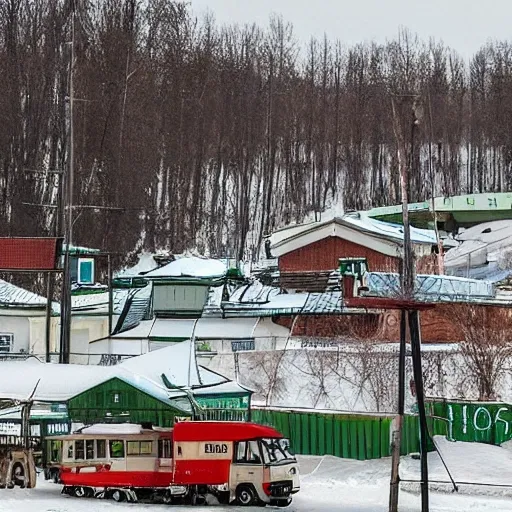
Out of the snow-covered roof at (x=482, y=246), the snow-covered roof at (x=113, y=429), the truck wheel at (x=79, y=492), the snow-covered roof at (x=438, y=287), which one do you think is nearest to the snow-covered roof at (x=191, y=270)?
the snow-covered roof at (x=438, y=287)

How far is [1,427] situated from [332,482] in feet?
22.8

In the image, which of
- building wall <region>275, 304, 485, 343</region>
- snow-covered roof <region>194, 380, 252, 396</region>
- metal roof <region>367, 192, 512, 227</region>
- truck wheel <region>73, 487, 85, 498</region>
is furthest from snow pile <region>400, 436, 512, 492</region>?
metal roof <region>367, 192, 512, 227</region>

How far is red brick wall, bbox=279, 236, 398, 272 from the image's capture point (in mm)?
38188

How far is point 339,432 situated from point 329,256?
17.4 m

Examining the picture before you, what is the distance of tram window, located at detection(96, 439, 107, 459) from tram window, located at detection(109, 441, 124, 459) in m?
0.13

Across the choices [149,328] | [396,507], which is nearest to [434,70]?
[149,328]

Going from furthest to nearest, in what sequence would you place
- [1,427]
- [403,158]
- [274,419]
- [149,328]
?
[149,328] < [274,419] < [1,427] < [403,158]

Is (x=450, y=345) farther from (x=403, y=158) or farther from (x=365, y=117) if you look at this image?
(x=365, y=117)

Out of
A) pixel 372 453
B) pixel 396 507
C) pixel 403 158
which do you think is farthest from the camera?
pixel 372 453

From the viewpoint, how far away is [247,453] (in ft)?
59.0

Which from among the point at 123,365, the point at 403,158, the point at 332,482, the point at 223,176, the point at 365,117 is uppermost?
the point at 365,117

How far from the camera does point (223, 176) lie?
224 feet

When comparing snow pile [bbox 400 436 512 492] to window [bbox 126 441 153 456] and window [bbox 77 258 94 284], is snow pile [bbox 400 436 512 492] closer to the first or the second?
window [bbox 126 441 153 456]

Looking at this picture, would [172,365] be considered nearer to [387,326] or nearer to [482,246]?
[387,326]
